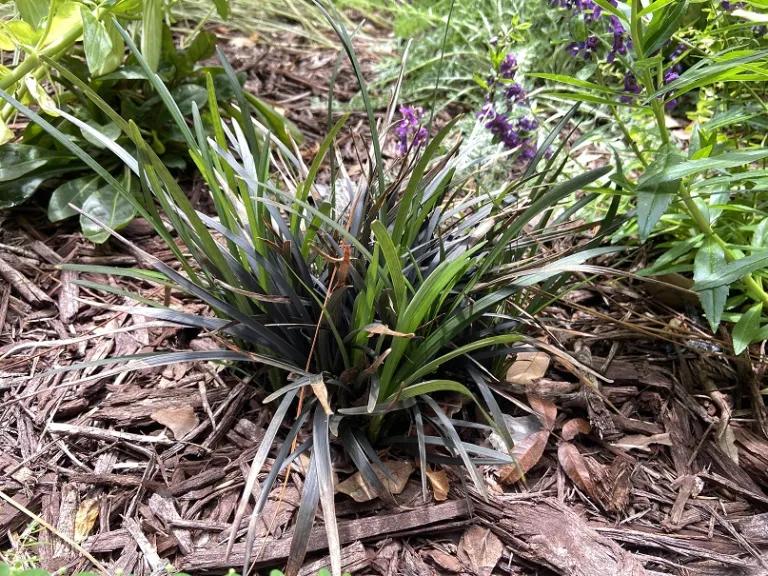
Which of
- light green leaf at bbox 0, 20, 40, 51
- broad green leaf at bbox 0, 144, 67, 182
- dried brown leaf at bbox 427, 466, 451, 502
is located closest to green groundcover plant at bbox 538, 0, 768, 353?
dried brown leaf at bbox 427, 466, 451, 502

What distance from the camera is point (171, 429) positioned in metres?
1.57

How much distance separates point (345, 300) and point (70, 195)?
1.18 m

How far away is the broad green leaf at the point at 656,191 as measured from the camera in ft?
4.33

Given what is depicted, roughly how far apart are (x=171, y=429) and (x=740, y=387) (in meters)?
1.63

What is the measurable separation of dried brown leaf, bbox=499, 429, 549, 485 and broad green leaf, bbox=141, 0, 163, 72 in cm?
164

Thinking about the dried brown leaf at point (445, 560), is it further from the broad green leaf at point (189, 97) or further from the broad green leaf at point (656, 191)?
the broad green leaf at point (189, 97)

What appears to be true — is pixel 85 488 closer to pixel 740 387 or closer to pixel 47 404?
pixel 47 404

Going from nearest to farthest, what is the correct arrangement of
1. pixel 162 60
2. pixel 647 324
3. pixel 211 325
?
pixel 211 325 → pixel 647 324 → pixel 162 60

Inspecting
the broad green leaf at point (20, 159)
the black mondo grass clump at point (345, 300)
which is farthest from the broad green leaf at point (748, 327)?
the broad green leaf at point (20, 159)

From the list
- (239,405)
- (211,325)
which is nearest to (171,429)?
(239,405)

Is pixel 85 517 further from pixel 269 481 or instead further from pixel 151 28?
pixel 151 28

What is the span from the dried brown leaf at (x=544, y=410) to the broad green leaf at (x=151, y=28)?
63.0 inches

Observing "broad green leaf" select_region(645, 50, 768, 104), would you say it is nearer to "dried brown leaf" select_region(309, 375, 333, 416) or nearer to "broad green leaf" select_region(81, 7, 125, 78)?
"dried brown leaf" select_region(309, 375, 333, 416)

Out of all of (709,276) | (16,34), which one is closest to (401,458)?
(709,276)
